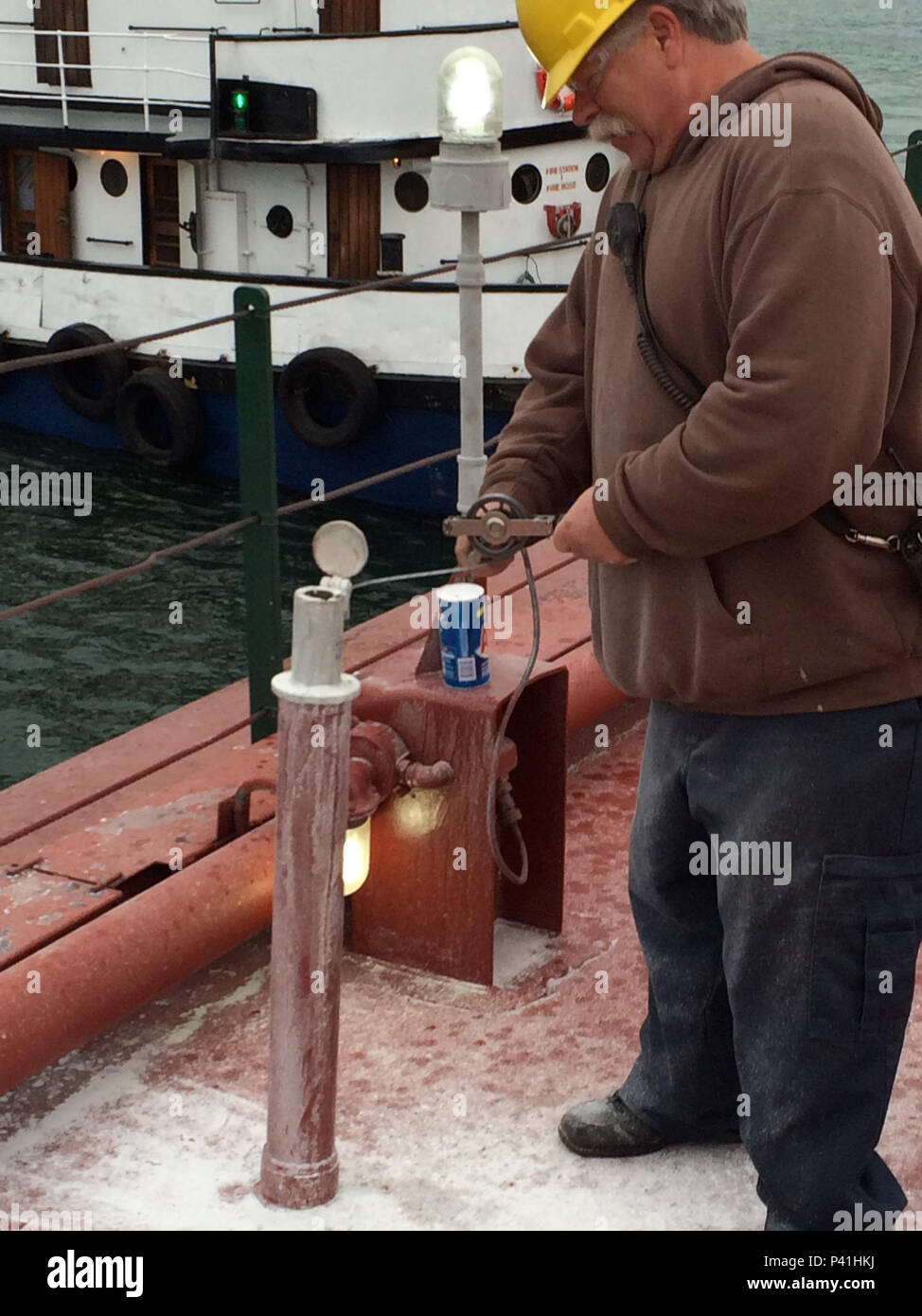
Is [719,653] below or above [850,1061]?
above

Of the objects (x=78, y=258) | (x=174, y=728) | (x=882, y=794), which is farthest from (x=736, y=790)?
(x=78, y=258)

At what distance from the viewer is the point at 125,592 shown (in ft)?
35.7

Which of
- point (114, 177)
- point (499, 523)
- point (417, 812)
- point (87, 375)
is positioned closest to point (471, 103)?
point (417, 812)

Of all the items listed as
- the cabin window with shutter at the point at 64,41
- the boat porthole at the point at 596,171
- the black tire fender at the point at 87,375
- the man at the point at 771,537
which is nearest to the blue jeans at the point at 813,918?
the man at the point at 771,537

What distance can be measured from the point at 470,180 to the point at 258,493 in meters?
1.50

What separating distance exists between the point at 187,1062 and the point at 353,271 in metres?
11.1

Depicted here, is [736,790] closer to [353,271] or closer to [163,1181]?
[163,1181]

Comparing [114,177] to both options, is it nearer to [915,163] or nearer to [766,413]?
[915,163]

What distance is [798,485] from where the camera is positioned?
1917mm

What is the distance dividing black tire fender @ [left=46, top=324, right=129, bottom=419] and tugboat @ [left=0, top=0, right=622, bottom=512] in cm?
2

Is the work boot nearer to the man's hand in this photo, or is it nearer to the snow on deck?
the snow on deck

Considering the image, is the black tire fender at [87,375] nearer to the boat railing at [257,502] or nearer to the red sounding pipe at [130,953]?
the boat railing at [257,502]

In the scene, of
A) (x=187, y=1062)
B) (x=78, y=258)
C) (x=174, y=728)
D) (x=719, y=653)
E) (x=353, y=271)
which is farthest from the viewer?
(x=78, y=258)

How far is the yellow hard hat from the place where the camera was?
77.5 inches
